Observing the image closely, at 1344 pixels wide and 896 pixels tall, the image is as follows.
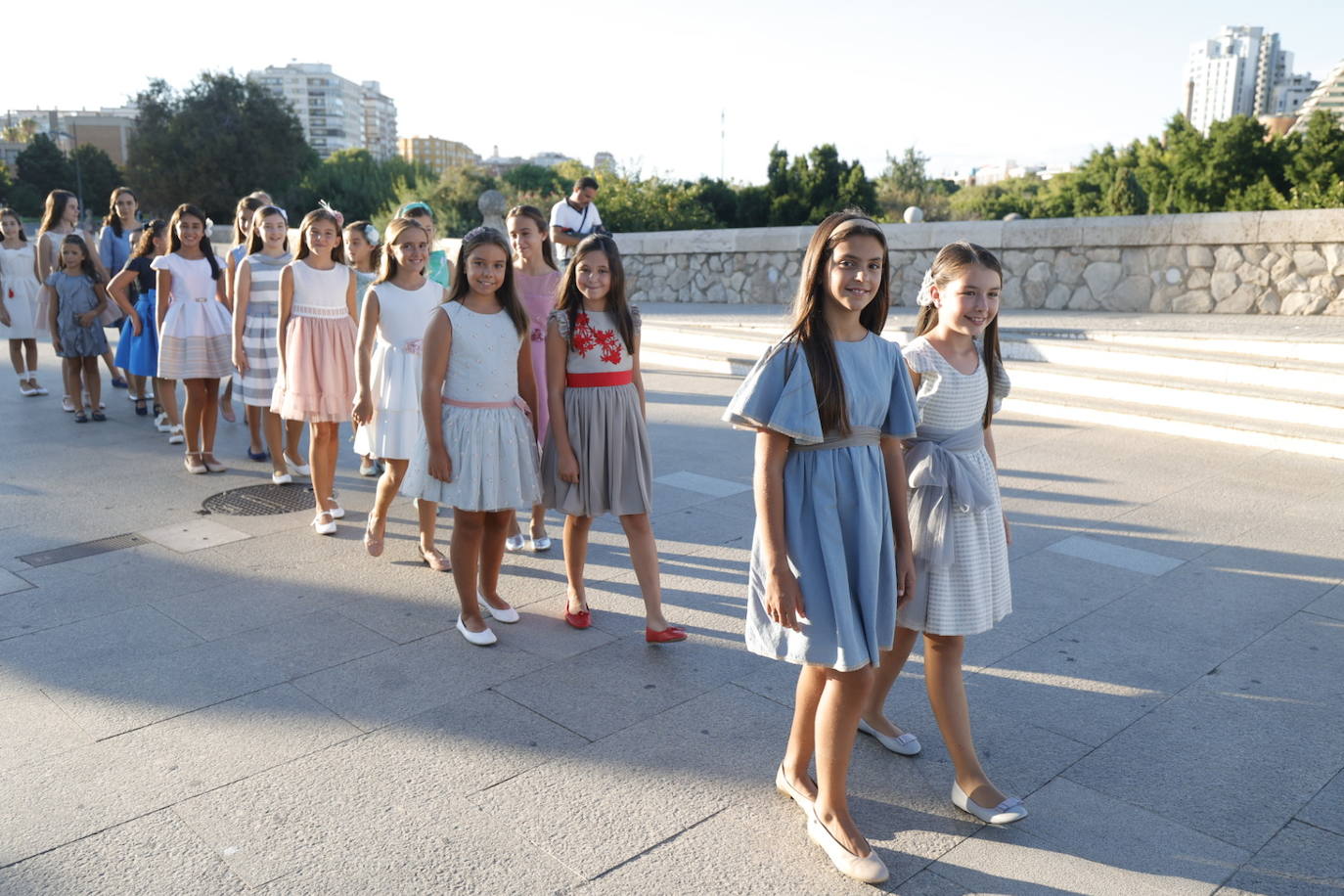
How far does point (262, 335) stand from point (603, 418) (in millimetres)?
3716

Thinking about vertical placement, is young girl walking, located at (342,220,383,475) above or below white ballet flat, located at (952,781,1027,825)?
above

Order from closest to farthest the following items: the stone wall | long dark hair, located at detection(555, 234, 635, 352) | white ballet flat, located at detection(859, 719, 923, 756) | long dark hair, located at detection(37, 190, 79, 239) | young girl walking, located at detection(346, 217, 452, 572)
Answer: white ballet flat, located at detection(859, 719, 923, 756), long dark hair, located at detection(555, 234, 635, 352), young girl walking, located at detection(346, 217, 452, 572), long dark hair, located at detection(37, 190, 79, 239), the stone wall

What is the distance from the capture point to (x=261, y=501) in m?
6.59

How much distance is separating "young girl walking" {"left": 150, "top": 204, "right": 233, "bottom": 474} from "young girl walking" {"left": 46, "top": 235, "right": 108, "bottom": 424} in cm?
221

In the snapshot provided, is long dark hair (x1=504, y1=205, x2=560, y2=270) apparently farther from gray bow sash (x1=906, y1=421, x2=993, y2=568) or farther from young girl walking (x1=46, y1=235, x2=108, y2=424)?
young girl walking (x1=46, y1=235, x2=108, y2=424)

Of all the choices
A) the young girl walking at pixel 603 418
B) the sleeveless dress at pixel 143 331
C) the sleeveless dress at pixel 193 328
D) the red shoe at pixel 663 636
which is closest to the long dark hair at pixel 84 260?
the sleeveless dress at pixel 143 331

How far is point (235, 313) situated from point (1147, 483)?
6163 mm

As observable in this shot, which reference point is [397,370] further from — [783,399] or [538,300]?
[783,399]

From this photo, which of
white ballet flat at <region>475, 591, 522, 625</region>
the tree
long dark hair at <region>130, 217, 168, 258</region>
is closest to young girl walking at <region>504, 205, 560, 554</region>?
white ballet flat at <region>475, 591, 522, 625</region>

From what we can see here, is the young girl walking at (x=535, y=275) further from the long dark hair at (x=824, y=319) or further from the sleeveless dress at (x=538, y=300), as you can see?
the long dark hair at (x=824, y=319)

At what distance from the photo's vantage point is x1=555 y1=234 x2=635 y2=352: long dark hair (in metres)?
4.22

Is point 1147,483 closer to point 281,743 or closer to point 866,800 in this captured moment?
point 866,800

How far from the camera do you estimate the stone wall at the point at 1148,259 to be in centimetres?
1092

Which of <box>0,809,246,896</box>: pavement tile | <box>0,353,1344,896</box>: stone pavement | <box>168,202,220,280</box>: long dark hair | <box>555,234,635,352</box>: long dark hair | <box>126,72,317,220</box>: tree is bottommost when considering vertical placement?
<box>0,809,246,896</box>: pavement tile
